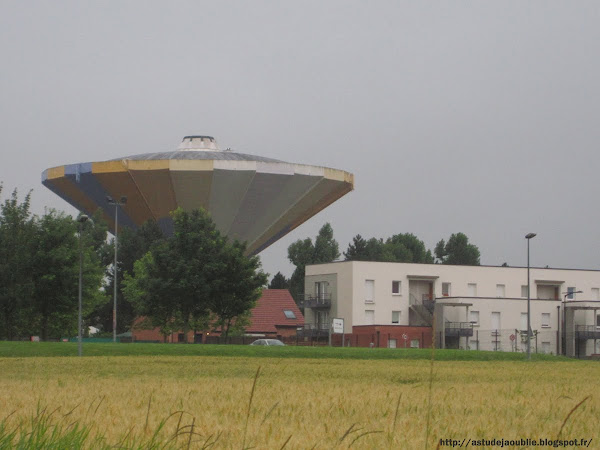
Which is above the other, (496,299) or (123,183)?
(123,183)

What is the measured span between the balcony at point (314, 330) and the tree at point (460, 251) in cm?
6090

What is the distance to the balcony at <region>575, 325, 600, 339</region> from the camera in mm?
71438

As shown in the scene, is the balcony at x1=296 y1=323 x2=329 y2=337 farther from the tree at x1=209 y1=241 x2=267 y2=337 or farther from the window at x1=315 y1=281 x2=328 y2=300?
the tree at x1=209 y1=241 x2=267 y2=337

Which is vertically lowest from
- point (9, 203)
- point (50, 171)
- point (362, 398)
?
point (362, 398)

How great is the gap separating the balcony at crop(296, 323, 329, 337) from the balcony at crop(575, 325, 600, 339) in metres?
18.0

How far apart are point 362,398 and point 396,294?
216 feet

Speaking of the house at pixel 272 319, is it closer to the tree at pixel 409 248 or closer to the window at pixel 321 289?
the window at pixel 321 289

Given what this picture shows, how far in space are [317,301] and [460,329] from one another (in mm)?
12466

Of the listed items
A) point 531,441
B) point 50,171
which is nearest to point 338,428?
point 531,441

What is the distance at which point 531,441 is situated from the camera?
5.89 meters

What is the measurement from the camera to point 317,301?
77.3 m

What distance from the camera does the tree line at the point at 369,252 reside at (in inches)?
4808

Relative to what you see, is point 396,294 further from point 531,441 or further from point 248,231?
point 531,441

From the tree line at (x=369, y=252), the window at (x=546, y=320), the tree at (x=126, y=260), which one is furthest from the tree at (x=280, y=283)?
the window at (x=546, y=320)
